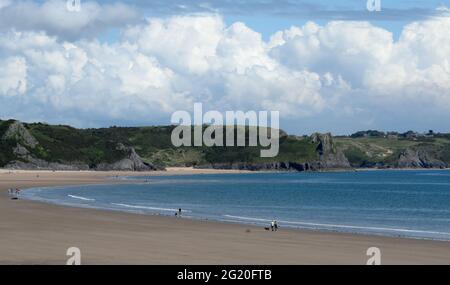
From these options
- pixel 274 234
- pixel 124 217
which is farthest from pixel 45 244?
pixel 124 217

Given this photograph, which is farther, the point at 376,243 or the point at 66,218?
the point at 66,218

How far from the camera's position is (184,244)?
4519cm

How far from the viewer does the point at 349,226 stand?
6600cm

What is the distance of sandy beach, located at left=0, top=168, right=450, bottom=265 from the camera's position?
37.8m

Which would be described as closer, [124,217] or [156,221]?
[156,221]

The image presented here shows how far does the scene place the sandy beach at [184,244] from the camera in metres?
37.8

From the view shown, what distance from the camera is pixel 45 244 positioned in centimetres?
4269

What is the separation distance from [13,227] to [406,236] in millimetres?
29540

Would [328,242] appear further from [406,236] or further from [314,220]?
[314,220]

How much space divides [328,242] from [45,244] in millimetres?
18414
